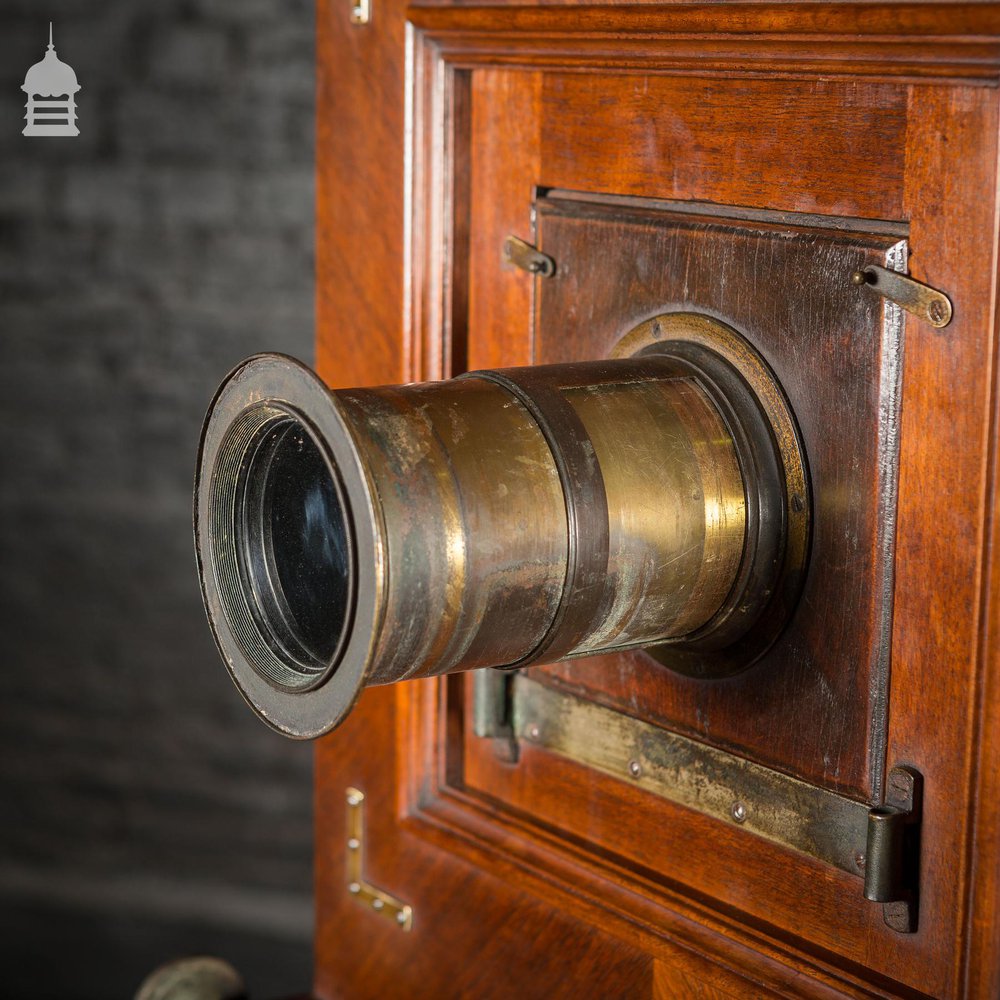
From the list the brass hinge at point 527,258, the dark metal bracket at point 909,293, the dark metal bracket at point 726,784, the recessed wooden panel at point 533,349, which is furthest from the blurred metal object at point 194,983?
the dark metal bracket at point 909,293

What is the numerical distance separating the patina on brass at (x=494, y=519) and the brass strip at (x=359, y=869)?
35 centimetres

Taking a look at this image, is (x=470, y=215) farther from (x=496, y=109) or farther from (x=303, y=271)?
(x=303, y=271)

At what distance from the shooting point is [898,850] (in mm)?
804

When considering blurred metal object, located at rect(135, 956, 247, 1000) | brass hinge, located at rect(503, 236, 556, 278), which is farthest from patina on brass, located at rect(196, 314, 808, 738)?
blurred metal object, located at rect(135, 956, 247, 1000)

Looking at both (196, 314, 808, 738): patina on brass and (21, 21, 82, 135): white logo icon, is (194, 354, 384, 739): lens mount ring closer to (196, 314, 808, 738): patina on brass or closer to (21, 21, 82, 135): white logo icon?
(196, 314, 808, 738): patina on brass

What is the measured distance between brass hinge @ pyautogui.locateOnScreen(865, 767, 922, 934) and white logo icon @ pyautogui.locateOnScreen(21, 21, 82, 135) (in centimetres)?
137

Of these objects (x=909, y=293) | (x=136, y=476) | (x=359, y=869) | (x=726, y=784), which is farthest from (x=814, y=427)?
(x=136, y=476)

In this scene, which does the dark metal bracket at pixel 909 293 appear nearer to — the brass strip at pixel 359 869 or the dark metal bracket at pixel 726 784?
the dark metal bracket at pixel 726 784

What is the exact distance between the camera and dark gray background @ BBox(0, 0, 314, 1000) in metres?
1.85

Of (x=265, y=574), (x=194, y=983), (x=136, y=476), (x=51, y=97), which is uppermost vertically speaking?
(x=51, y=97)

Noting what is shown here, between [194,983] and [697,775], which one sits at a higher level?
[697,775]

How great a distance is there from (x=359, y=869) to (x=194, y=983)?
0.47ft

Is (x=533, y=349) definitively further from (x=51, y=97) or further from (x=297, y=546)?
(x=51, y=97)

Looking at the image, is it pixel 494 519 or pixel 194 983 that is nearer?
pixel 494 519
